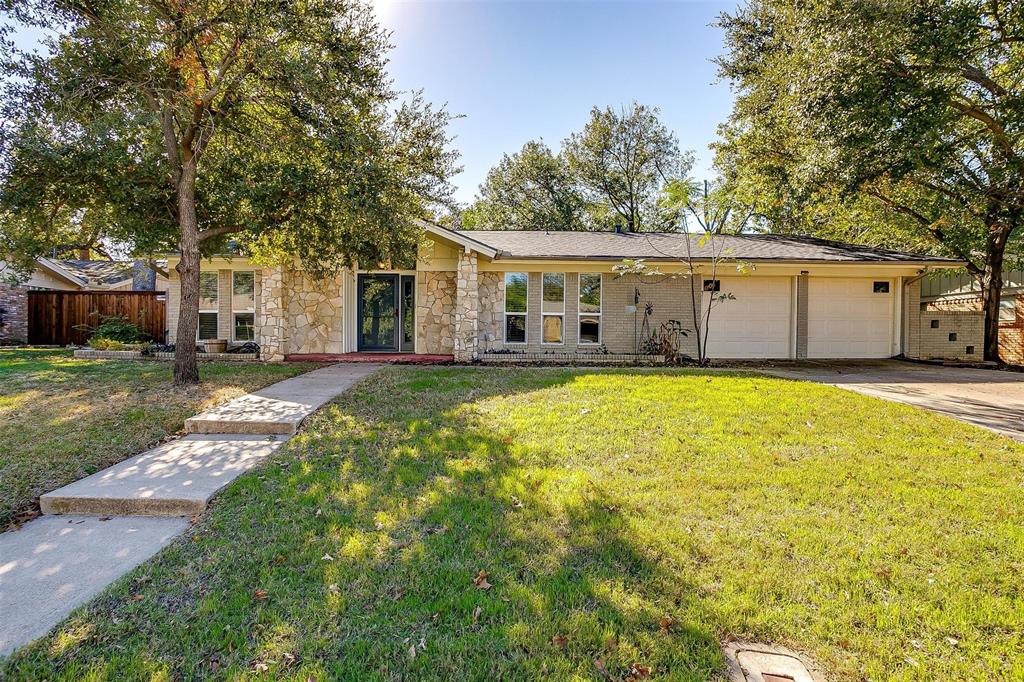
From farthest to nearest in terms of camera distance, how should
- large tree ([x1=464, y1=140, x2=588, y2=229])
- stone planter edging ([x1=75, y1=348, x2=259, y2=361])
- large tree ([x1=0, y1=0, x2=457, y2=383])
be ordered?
large tree ([x1=464, y1=140, x2=588, y2=229]) → stone planter edging ([x1=75, y1=348, x2=259, y2=361]) → large tree ([x1=0, y1=0, x2=457, y2=383])

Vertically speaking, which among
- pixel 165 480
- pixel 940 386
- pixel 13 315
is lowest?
pixel 165 480

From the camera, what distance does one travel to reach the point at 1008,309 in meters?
12.3

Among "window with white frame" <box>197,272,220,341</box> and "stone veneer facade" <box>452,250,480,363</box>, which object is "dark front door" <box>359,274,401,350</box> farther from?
"window with white frame" <box>197,272,220,341</box>

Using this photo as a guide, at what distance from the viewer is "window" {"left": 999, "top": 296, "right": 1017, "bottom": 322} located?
1210 cm

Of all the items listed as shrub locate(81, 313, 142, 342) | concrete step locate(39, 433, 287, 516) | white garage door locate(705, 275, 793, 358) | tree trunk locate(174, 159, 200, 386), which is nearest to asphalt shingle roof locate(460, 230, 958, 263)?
white garage door locate(705, 275, 793, 358)

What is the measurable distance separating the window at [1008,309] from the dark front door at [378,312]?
644 inches

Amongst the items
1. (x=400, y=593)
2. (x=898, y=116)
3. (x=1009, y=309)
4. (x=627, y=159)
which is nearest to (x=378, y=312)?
(x=400, y=593)

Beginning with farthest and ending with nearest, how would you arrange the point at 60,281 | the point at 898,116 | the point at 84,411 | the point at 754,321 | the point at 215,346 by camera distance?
1. the point at 60,281
2. the point at 754,321
3. the point at 215,346
4. the point at 898,116
5. the point at 84,411

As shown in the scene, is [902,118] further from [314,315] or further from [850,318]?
[314,315]

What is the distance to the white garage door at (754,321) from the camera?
1205 cm

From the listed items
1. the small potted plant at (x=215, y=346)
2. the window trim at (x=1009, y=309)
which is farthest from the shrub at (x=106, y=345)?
the window trim at (x=1009, y=309)

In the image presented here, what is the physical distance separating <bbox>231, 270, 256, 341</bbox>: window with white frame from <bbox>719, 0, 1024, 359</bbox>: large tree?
13.5m

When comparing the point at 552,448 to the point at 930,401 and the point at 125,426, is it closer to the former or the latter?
the point at 125,426

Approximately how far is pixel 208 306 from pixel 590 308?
10.4m
